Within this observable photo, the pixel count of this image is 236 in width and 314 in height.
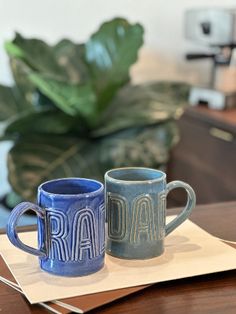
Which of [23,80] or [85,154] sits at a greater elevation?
[23,80]

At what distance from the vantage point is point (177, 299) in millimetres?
757

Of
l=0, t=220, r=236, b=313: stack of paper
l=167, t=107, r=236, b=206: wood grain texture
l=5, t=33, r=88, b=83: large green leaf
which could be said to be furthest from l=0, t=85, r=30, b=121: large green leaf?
l=0, t=220, r=236, b=313: stack of paper

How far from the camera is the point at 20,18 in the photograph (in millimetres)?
2244

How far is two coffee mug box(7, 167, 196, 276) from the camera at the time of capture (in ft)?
2.52

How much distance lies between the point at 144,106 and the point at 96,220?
1200mm

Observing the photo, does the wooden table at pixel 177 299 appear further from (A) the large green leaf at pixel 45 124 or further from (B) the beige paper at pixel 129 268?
(A) the large green leaf at pixel 45 124

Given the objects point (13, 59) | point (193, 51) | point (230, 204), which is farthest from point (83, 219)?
point (193, 51)

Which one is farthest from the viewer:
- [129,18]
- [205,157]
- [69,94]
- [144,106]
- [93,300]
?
[129,18]

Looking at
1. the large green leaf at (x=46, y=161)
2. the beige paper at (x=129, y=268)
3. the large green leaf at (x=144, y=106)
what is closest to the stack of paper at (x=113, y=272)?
the beige paper at (x=129, y=268)

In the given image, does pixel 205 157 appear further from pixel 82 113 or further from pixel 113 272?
pixel 113 272

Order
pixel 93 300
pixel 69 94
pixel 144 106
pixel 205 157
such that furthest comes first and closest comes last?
pixel 205 157 < pixel 144 106 < pixel 69 94 < pixel 93 300

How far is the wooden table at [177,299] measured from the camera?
73 cm

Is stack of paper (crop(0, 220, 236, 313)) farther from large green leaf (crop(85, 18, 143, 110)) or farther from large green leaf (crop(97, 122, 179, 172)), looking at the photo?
large green leaf (crop(85, 18, 143, 110))

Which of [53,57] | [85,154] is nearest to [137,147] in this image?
[85,154]
